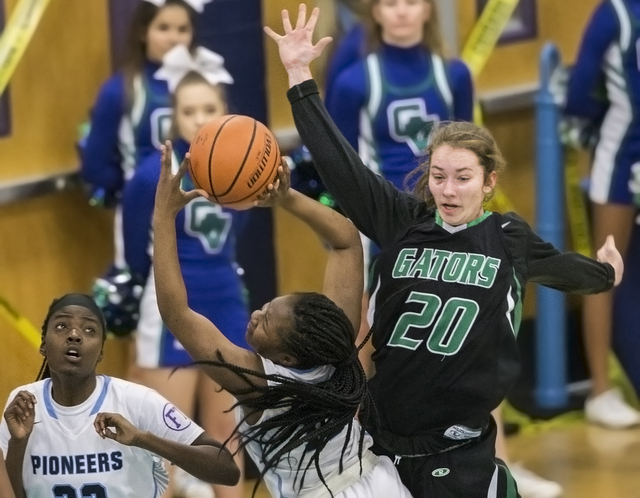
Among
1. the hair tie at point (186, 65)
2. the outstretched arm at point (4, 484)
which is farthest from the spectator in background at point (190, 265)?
the outstretched arm at point (4, 484)

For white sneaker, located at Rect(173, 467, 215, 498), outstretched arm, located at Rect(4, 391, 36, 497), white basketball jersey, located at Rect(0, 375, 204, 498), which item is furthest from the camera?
white sneaker, located at Rect(173, 467, 215, 498)

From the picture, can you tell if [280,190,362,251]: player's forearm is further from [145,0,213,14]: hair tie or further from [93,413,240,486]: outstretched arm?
[145,0,213,14]: hair tie

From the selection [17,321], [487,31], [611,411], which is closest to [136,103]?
[17,321]

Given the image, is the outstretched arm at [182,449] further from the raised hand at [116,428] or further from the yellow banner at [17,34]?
the yellow banner at [17,34]

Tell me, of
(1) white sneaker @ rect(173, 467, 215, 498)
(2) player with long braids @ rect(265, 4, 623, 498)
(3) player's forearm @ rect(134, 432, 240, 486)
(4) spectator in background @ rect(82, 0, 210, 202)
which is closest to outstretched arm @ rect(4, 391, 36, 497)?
(3) player's forearm @ rect(134, 432, 240, 486)

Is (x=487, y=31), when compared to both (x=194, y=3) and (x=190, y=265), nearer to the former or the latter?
(x=194, y=3)

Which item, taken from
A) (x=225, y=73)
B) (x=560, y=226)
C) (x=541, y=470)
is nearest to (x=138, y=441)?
(x=225, y=73)

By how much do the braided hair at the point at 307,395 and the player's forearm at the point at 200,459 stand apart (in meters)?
0.14

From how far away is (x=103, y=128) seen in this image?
19.6 ft

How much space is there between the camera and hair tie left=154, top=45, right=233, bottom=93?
5824mm

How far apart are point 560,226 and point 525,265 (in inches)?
118

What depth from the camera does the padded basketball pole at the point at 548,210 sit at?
274 inches

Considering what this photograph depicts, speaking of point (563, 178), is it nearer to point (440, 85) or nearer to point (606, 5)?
point (606, 5)

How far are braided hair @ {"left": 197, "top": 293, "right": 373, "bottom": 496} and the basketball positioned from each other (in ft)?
1.36
